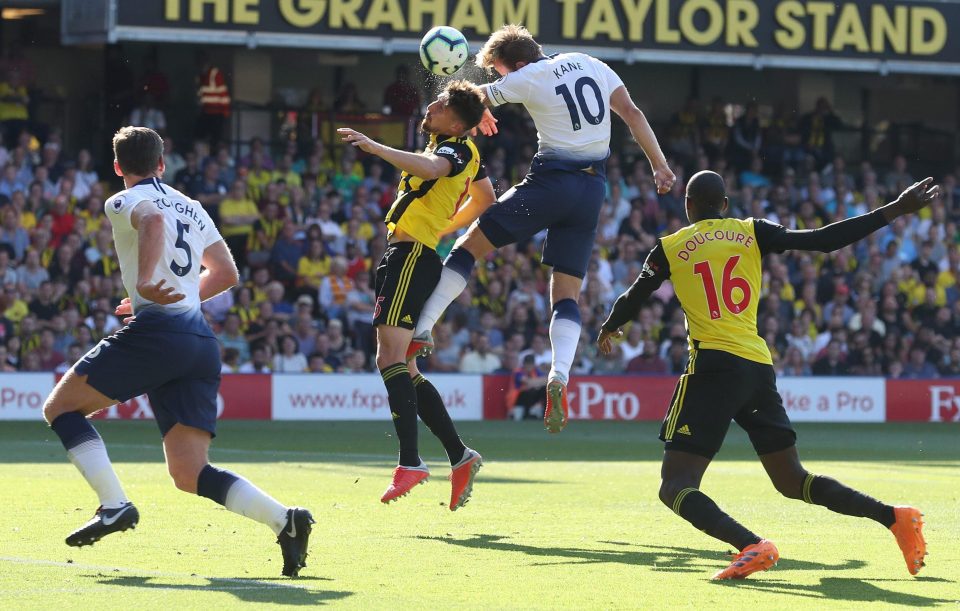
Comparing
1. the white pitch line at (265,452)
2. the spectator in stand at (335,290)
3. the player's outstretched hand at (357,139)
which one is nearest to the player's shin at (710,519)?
the player's outstretched hand at (357,139)

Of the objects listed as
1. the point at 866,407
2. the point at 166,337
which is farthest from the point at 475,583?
the point at 866,407

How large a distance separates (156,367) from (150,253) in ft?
1.69

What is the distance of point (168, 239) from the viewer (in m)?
7.46

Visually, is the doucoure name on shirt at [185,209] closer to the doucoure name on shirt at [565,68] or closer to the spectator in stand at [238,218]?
the doucoure name on shirt at [565,68]

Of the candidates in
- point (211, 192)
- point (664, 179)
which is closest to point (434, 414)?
point (664, 179)

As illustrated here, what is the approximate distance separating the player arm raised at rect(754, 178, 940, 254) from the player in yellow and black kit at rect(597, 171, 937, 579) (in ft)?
0.09

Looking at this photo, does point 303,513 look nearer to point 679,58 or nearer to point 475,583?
point 475,583

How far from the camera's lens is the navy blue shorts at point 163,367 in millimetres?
7383

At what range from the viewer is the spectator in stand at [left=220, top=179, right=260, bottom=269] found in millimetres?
23000

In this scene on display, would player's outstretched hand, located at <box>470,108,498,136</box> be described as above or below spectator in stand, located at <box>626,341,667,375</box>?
above

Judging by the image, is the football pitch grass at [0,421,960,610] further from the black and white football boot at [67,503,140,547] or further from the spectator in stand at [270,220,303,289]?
the spectator in stand at [270,220,303,289]

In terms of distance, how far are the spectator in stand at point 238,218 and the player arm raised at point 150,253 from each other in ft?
51.7

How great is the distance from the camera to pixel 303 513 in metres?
7.16

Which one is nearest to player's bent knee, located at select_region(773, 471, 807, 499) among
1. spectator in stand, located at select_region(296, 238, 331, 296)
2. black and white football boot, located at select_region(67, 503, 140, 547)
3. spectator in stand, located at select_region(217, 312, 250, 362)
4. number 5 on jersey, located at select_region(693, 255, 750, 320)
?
number 5 on jersey, located at select_region(693, 255, 750, 320)
